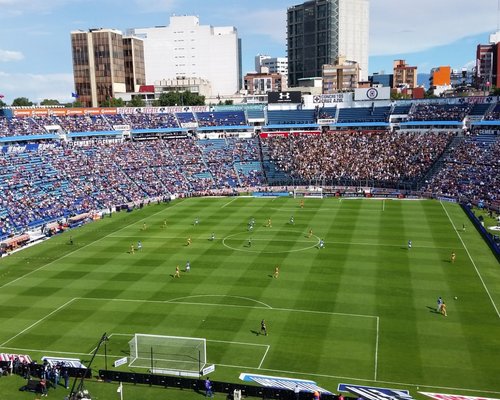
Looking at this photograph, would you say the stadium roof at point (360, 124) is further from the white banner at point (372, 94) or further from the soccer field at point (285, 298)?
the soccer field at point (285, 298)

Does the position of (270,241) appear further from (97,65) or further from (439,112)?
(97,65)

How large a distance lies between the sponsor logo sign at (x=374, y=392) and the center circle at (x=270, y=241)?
26.1m

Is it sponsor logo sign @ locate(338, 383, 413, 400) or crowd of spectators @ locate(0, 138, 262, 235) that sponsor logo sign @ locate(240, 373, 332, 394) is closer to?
sponsor logo sign @ locate(338, 383, 413, 400)

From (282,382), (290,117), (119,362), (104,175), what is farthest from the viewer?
(290,117)

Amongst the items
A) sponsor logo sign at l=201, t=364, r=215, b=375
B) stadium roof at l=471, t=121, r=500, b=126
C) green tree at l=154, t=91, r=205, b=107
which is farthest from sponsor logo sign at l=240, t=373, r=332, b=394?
green tree at l=154, t=91, r=205, b=107

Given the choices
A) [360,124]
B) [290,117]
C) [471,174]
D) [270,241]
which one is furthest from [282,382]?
[290,117]

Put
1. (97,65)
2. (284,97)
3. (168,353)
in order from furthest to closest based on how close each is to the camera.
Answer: (97,65), (284,97), (168,353)

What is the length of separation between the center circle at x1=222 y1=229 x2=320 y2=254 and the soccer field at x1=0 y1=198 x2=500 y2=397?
23cm

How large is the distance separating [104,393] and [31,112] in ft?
265

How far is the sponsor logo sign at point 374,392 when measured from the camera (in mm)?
26094

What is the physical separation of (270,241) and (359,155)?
4746cm

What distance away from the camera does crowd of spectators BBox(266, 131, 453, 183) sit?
9169 centimetres

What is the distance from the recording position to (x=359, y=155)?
9888 cm

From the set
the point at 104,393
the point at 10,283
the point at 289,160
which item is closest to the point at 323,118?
the point at 289,160
